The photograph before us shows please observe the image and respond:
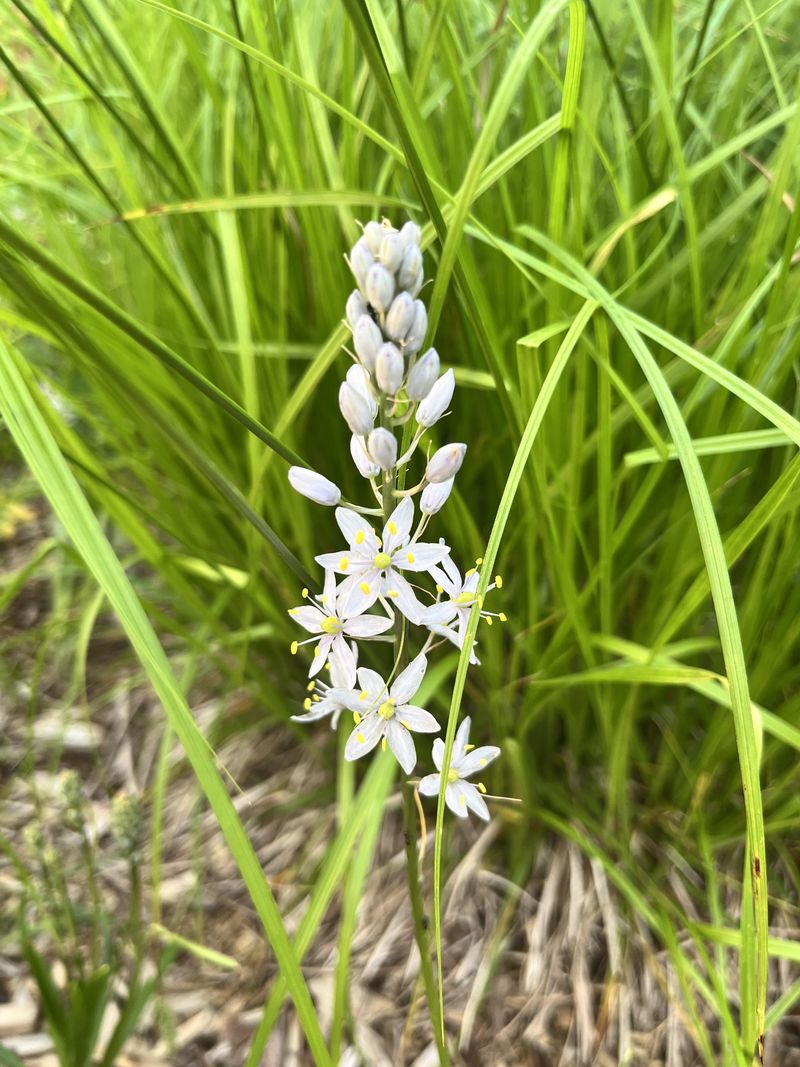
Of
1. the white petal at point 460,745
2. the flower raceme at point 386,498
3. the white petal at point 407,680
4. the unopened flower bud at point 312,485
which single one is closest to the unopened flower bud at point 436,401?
the flower raceme at point 386,498

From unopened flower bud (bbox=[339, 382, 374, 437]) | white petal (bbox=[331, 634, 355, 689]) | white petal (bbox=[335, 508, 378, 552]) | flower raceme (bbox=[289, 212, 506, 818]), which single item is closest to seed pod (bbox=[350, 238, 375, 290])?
flower raceme (bbox=[289, 212, 506, 818])

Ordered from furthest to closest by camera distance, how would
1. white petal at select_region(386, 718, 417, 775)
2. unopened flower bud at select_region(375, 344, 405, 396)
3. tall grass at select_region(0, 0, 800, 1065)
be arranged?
tall grass at select_region(0, 0, 800, 1065) < white petal at select_region(386, 718, 417, 775) < unopened flower bud at select_region(375, 344, 405, 396)

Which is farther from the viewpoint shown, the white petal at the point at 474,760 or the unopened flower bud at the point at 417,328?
the white petal at the point at 474,760

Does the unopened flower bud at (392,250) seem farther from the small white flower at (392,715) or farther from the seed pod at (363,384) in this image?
the small white flower at (392,715)

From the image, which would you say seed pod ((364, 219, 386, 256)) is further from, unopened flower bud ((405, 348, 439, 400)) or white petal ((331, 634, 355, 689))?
white petal ((331, 634, 355, 689))

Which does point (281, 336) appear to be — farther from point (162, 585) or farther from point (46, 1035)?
point (46, 1035)

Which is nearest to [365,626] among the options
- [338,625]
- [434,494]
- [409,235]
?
[338,625]
